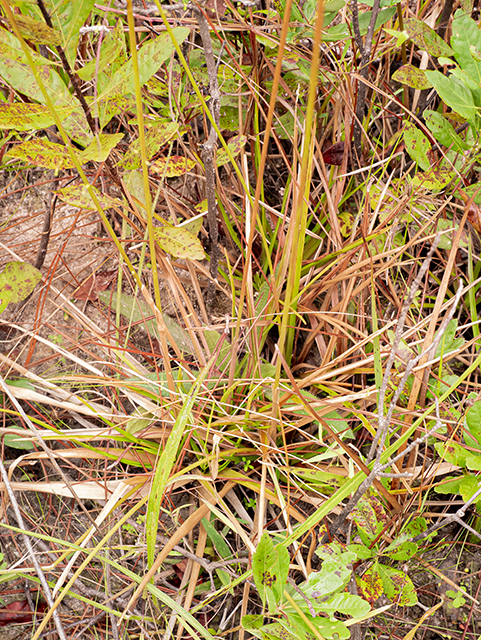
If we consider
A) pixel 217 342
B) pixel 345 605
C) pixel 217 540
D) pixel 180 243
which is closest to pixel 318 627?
pixel 345 605

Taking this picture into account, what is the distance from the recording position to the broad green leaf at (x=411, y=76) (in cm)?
101

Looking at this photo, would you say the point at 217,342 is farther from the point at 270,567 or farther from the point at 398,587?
the point at 398,587

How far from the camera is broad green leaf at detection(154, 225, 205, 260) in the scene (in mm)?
893

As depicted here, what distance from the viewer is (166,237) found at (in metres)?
0.92

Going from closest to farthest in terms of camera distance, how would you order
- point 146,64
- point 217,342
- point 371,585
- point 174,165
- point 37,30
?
1. point 37,30
2. point 146,64
3. point 371,585
4. point 174,165
5. point 217,342

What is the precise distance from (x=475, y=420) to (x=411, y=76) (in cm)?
82

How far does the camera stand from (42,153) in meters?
0.78

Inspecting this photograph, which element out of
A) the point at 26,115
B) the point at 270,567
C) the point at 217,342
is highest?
the point at 26,115

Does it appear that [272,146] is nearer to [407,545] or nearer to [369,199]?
[369,199]

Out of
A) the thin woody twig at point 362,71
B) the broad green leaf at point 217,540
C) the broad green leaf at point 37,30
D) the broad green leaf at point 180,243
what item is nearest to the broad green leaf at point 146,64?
the broad green leaf at point 37,30

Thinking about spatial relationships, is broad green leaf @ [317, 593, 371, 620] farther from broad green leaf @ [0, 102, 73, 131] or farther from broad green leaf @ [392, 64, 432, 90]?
broad green leaf @ [392, 64, 432, 90]

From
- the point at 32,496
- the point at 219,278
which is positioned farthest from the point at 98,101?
the point at 32,496

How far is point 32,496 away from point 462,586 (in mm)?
1123

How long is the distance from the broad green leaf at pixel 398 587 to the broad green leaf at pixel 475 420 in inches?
12.8
